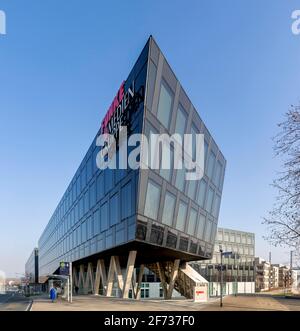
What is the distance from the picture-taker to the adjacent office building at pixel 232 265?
8862 cm

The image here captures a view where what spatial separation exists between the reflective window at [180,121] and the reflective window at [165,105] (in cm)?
199

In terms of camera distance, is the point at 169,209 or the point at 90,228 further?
the point at 90,228

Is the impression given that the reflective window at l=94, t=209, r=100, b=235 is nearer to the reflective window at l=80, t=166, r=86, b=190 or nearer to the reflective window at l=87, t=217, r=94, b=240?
the reflective window at l=87, t=217, r=94, b=240

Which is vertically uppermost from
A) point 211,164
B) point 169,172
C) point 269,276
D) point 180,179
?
point 211,164

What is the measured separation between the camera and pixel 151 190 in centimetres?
2947

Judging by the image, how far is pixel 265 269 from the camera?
158 meters

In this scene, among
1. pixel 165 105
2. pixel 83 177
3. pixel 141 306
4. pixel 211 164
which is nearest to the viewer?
pixel 141 306

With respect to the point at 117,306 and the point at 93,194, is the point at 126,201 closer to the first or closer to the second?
the point at 117,306

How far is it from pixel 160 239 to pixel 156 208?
301 cm

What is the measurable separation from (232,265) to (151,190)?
7276 centimetres

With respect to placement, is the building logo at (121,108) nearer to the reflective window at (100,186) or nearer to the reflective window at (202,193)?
the reflective window at (100,186)

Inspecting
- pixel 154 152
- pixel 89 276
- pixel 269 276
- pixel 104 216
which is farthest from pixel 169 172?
pixel 269 276

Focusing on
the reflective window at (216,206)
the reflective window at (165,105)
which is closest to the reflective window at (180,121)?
the reflective window at (165,105)
